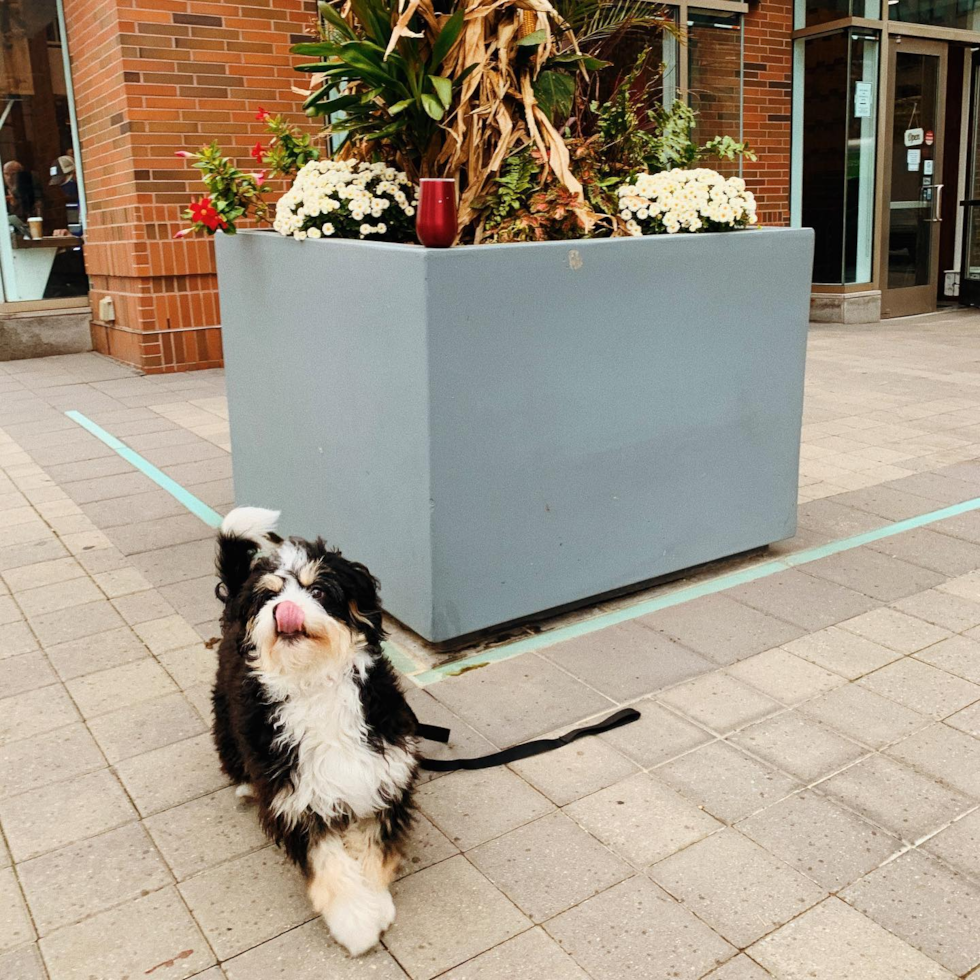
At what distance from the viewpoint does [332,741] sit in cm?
230

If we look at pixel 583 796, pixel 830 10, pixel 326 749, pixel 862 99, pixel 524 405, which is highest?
pixel 830 10

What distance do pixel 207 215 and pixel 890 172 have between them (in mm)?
9590

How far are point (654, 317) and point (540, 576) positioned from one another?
1.04m

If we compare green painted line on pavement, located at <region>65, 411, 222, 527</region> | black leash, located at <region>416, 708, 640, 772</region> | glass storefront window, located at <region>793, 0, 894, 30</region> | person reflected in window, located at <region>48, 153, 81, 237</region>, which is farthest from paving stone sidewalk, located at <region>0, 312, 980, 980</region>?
glass storefront window, located at <region>793, 0, 894, 30</region>

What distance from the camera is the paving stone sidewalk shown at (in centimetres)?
228

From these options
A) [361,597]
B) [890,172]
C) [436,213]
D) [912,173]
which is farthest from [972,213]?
[361,597]

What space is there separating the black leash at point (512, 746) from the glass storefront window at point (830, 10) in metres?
10.3

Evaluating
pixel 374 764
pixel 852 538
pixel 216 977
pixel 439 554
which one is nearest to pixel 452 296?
pixel 439 554

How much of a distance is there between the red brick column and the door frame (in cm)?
104

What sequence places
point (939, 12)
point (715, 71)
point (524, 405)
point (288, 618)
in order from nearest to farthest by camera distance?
point (288, 618) → point (524, 405) → point (715, 71) → point (939, 12)

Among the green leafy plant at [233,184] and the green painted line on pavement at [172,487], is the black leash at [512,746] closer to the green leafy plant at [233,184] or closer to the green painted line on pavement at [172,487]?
the green painted line on pavement at [172,487]

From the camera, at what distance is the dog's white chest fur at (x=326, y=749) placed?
2281 millimetres

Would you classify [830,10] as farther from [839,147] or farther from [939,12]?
[939,12]

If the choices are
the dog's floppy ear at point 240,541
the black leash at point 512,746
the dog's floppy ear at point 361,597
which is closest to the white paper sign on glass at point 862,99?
the black leash at point 512,746
